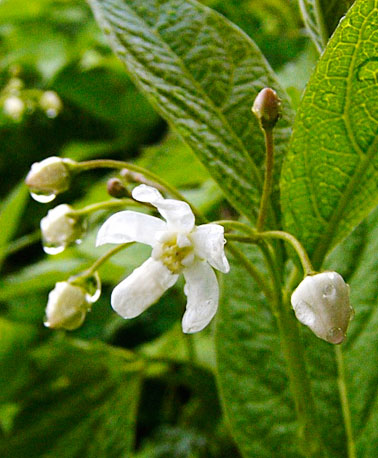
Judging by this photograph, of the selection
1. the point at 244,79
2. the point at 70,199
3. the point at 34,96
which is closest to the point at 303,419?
the point at 244,79

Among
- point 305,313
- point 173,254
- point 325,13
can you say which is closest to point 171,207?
point 173,254

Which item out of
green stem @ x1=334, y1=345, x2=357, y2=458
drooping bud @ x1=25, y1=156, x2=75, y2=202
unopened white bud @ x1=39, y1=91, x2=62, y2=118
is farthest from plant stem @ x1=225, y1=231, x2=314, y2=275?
unopened white bud @ x1=39, y1=91, x2=62, y2=118

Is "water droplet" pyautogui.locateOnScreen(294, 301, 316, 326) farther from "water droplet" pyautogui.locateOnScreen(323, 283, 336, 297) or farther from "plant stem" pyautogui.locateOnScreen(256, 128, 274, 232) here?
"plant stem" pyautogui.locateOnScreen(256, 128, 274, 232)

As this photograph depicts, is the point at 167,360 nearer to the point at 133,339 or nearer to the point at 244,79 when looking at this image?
the point at 133,339

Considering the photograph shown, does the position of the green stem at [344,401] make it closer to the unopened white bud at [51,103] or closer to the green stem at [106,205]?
the green stem at [106,205]

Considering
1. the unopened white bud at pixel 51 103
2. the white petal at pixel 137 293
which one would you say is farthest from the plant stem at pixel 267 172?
the unopened white bud at pixel 51 103

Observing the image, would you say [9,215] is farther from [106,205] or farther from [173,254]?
[173,254]
